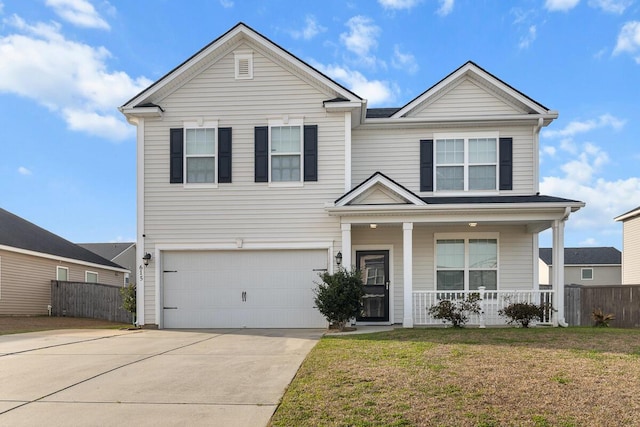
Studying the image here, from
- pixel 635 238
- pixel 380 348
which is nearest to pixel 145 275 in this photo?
pixel 380 348

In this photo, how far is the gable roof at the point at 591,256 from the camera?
126ft

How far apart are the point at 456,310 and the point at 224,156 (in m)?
7.12

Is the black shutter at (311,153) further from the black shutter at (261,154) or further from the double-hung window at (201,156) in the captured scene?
the double-hung window at (201,156)

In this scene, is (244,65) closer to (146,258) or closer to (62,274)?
(146,258)

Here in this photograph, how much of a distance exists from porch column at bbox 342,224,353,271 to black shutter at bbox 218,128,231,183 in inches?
134

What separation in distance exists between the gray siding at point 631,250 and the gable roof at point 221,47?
754 inches

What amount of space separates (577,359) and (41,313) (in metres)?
20.9

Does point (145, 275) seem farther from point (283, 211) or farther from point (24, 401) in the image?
point (24, 401)

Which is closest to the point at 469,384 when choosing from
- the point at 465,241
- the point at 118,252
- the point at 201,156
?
the point at 465,241

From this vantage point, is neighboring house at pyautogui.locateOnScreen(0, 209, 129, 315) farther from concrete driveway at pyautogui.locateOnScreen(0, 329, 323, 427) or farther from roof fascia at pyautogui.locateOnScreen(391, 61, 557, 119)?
roof fascia at pyautogui.locateOnScreen(391, 61, 557, 119)

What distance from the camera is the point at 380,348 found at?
8.70 meters

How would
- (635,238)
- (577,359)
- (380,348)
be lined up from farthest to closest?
(635,238) → (380,348) → (577,359)

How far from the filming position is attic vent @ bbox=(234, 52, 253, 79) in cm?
1369

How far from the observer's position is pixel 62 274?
75.8ft
